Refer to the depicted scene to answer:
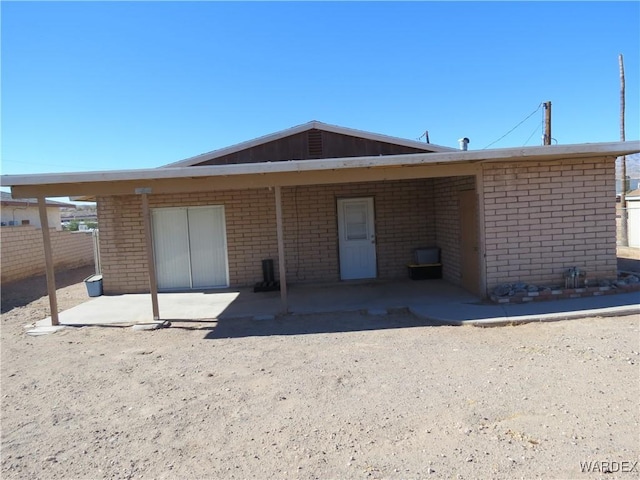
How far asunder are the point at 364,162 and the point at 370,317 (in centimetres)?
255

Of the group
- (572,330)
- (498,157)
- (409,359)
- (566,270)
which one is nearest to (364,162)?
(498,157)

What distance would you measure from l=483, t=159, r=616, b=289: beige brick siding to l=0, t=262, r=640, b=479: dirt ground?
5.88 feet

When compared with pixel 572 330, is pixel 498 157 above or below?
above

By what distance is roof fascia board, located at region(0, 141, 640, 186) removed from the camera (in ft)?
23.9

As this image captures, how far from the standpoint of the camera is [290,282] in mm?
11359

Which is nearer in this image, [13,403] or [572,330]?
[13,403]

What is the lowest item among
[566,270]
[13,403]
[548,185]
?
[13,403]

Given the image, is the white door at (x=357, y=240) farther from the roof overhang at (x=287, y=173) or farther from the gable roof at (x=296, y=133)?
the roof overhang at (x=287, y=173)

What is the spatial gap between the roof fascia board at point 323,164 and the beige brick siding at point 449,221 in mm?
1622

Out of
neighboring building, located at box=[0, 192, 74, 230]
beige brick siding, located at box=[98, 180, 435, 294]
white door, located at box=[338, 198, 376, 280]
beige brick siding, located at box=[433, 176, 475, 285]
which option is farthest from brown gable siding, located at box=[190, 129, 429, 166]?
neighboring building, located at box=[0, 192, 74, 230]

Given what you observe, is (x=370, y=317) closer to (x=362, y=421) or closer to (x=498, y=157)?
(x=498, y=157)

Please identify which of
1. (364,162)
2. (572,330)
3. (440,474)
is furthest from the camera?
(364,162)

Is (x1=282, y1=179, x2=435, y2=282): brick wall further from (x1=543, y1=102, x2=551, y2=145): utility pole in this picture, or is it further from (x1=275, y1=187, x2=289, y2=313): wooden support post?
→ (x1=543, y1=102, x2=551, y2=145): utility pole

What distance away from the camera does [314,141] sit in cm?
1158
